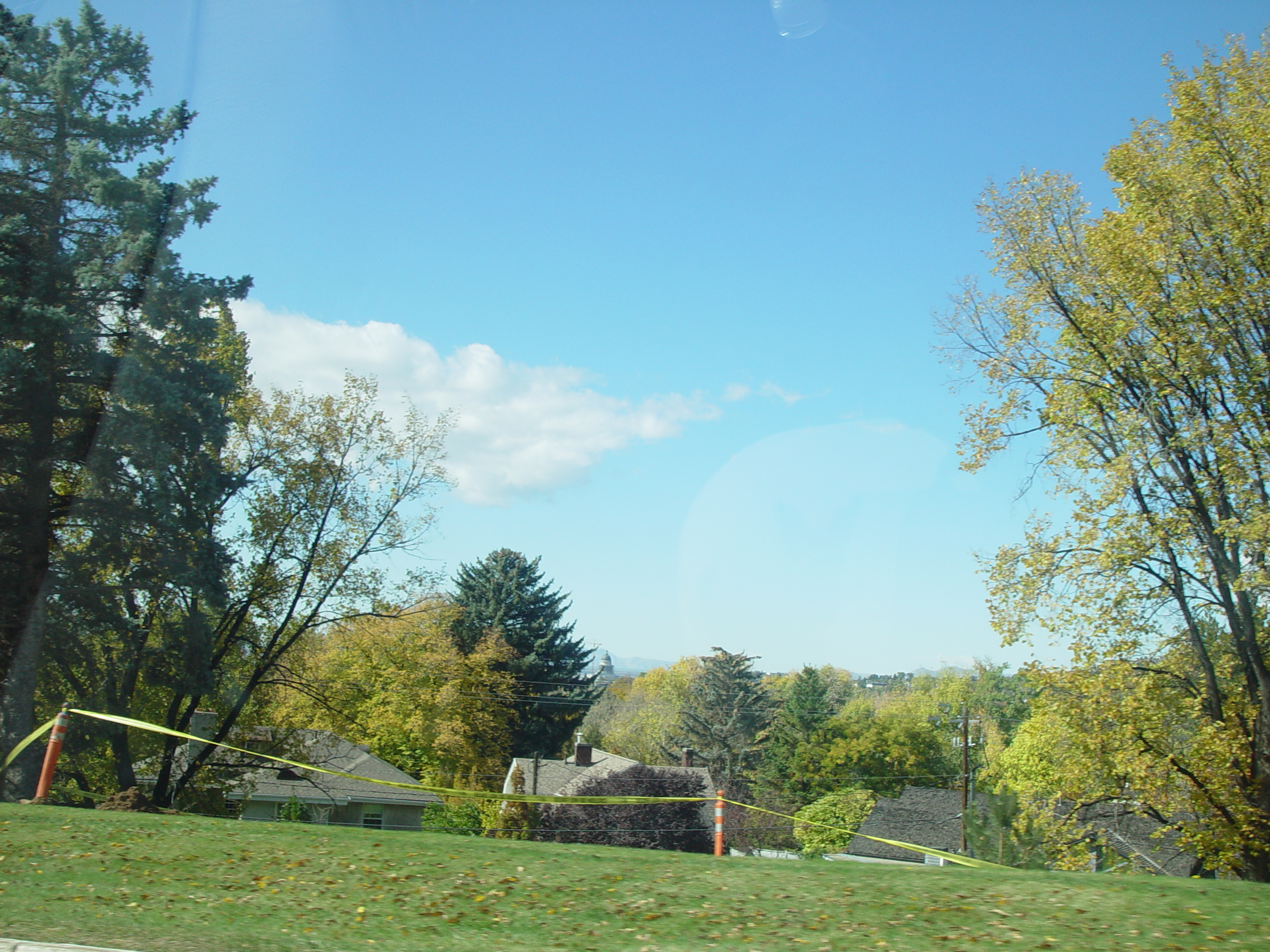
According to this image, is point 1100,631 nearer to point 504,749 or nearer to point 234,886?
point 234,886

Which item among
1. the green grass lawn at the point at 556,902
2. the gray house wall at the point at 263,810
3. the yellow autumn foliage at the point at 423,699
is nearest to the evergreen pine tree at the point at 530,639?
the yellow autumn foliage at the point at 423,699

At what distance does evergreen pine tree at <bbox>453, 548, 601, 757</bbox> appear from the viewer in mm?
53750

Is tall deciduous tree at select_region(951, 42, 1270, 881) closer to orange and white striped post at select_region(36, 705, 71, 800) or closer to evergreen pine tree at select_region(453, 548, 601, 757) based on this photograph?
orange and white striped post at select_region(36, 705, 71, 800)

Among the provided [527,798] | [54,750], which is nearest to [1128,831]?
[527,798]

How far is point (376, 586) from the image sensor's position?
1098 inches

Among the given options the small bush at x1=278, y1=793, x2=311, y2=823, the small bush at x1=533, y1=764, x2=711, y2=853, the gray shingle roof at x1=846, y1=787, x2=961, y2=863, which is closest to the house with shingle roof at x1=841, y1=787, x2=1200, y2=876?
the gray shingle roof at x1=846, y1=787, x2=961, y2=863

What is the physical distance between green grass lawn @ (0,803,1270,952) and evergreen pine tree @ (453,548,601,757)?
145ft

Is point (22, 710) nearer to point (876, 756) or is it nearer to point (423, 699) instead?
point (423, 699)

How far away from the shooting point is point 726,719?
68562 millimetres

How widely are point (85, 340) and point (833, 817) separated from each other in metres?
52.3

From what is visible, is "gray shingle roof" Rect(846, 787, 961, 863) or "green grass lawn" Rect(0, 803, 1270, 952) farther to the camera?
"gray shingle roof" Rect(846, 787, 961, 863)

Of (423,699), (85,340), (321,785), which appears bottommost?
(321,785)

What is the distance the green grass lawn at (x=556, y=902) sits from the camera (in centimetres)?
643

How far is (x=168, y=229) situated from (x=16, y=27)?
5.18 metres
